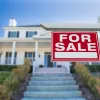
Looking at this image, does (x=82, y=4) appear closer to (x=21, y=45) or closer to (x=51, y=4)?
(x=51, y=4)

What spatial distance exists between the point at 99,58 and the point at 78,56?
0.22 m

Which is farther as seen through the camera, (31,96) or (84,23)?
(31,96)

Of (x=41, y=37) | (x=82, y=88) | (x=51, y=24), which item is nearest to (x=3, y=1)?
(x=51, y=24)

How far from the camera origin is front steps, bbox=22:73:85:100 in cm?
992

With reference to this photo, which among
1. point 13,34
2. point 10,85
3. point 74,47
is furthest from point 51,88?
point 13,34

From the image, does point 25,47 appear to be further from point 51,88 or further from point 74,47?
point 74,47

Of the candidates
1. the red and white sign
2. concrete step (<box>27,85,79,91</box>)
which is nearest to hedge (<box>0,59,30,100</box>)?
concrete step (<box>27,85,79,91</box>)

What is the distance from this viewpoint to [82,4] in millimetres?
2113

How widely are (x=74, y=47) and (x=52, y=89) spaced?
30.5 ft

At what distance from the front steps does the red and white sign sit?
8.07m

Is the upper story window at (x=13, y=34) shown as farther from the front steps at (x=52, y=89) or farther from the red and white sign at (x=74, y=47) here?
the red and white sign at (x=74, y=47)

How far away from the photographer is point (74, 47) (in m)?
1.98

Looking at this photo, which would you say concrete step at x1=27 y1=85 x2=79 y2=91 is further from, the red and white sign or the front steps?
the red and white sign

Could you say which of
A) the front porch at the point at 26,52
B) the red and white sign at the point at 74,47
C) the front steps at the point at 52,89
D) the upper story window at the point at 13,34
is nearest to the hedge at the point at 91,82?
the front steps at the point at 52,89
